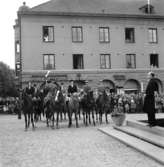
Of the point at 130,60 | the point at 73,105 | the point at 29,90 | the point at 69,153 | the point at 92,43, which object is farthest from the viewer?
the point at 130,60

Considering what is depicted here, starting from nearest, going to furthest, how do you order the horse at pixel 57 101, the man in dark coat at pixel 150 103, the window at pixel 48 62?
the man in dark coat at pixel 150 103, the horse at pixel 57 101, the window at pixel 48 62

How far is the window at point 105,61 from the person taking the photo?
134 feet

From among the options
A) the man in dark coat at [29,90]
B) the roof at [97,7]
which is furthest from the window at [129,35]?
the man in dark coat at [29,90]

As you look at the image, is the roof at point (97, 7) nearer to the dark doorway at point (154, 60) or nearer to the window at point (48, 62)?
the window at point (48, 62)

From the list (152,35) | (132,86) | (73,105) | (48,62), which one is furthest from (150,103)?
(152,35)

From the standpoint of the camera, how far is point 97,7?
42500mm

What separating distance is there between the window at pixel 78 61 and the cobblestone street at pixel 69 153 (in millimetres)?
26615

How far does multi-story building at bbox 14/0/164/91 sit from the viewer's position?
1529 inches

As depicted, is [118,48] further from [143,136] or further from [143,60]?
[143,136]

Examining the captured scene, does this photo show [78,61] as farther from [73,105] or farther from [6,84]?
[73,105]

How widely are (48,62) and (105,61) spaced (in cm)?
695

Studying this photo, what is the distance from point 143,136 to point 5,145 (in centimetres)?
498

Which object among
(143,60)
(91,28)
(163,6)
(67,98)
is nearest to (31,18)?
(91,28)

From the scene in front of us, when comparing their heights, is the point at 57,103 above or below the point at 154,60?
below
